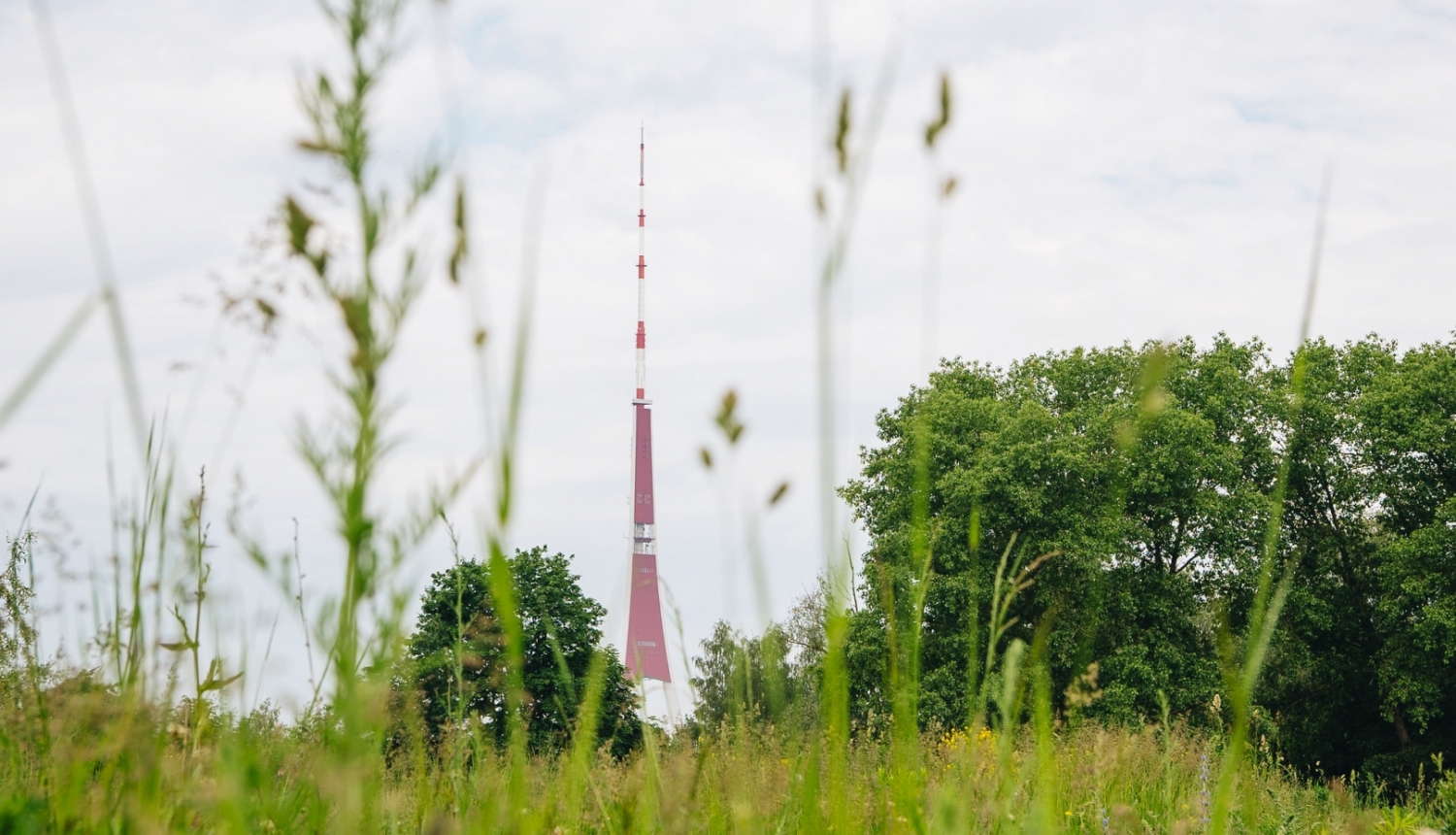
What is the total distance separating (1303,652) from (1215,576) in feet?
7.31

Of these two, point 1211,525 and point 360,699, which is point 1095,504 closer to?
point 1211,525

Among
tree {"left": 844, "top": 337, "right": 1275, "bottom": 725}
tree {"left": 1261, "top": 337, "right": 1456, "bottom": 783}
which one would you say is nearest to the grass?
tree {"left": 844, "top": 337, "right": 1275, "bottom": 725}

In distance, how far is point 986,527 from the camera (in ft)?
74.1

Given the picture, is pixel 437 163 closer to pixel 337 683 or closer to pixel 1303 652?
pixel 337 683

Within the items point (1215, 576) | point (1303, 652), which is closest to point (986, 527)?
point (1215, 576)

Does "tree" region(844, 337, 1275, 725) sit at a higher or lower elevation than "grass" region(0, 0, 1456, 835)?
higher

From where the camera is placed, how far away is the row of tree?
2158 cm

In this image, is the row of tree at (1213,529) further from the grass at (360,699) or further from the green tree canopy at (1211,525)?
the grass at (360,699)

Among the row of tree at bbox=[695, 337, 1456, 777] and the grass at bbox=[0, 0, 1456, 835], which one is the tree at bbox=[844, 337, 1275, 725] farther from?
the grass at bbox=[0, 0, 1456, 835]

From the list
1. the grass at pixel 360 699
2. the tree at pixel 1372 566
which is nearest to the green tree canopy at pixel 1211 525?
the tree at pixel 1372 566

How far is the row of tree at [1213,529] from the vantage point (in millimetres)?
21578

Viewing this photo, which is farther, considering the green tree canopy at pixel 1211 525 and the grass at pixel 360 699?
the green tree canopy at pixel 1211 525

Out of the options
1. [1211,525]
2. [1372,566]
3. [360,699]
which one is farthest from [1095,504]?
[360,699]

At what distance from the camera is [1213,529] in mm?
23562
